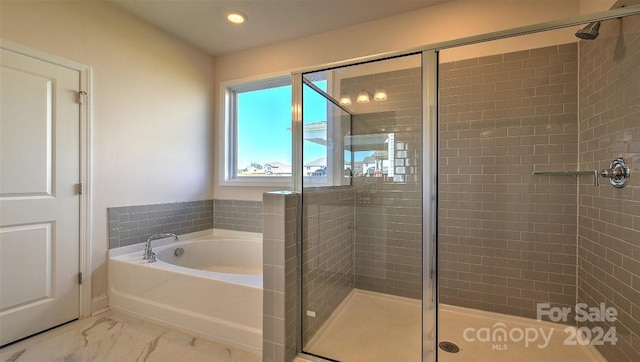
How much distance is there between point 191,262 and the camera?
274 cm

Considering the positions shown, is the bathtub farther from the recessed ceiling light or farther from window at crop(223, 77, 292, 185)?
the recessed ceiling light

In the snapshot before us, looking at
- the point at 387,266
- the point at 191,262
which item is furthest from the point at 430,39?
the point at 191,262

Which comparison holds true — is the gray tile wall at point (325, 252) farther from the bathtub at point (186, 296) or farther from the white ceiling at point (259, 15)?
the white ceiling at point (259, 15)

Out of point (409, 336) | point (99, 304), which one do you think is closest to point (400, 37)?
point (409, 336)

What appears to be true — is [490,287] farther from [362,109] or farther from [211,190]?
[211,190]

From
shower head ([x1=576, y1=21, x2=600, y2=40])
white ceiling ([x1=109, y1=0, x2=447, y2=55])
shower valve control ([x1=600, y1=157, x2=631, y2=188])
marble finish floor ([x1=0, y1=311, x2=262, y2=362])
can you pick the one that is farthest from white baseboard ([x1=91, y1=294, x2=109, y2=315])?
shower head ([x1=576, y1=21, x2=600, y2=40])

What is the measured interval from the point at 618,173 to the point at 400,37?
5.87ft

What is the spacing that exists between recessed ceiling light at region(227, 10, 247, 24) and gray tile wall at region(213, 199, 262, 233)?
1765 millimetres

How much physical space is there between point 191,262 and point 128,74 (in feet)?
5.94

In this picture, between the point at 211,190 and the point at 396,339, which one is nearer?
the point at 396,339

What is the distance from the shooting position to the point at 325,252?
2.10m

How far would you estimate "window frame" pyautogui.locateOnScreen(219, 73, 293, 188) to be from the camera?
9.97ft

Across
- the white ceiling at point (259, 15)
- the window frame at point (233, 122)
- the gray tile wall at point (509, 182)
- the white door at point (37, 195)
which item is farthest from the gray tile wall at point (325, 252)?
the white door at point (37, 195)

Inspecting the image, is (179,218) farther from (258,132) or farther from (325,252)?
(325,252)
